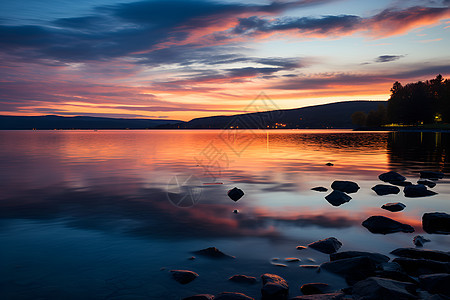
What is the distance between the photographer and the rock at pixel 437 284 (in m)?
7.53

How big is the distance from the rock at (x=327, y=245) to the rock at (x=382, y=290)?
3.05 m

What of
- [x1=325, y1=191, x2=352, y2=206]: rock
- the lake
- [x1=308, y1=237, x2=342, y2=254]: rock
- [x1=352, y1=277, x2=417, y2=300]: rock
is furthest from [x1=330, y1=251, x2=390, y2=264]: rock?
[x1=325, y1=191, x2=352, y2=206]: rock

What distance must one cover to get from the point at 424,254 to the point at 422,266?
893 mm

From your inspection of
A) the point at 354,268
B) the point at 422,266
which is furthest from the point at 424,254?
the point at 354,268

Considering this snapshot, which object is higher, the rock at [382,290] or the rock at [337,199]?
the rock at [382,290]

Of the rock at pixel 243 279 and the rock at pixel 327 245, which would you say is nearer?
the rock at pixel 243 279

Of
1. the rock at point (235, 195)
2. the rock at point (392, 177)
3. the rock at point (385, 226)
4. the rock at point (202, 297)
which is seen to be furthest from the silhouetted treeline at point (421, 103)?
the rock at point (202, 297)

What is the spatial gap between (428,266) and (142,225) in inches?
404

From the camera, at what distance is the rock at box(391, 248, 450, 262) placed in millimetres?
9639

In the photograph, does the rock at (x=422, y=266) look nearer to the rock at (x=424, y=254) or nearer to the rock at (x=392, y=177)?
the rock at (x=424, y=254)

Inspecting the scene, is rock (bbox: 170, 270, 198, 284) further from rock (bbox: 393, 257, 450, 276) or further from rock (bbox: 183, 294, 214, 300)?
rock (bbox: 393, 257, 450, 276)

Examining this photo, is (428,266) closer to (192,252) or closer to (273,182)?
(192,252)

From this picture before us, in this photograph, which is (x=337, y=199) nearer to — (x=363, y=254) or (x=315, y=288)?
(x=363, y=254)

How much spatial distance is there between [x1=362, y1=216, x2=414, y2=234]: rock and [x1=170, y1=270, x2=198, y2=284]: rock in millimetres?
7862
